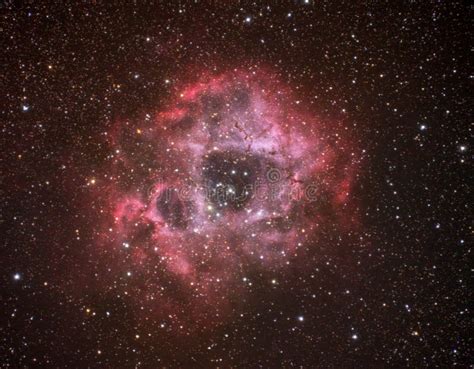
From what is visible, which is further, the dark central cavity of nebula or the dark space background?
the dark central cavity of nebula

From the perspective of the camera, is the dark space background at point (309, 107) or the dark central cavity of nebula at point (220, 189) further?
the dark central cavity of nebula at point (220, 189)

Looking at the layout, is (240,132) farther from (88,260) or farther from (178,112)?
(88,260)

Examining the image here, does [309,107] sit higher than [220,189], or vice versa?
[309,107]

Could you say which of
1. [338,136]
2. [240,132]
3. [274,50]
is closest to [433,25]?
[338,136]
